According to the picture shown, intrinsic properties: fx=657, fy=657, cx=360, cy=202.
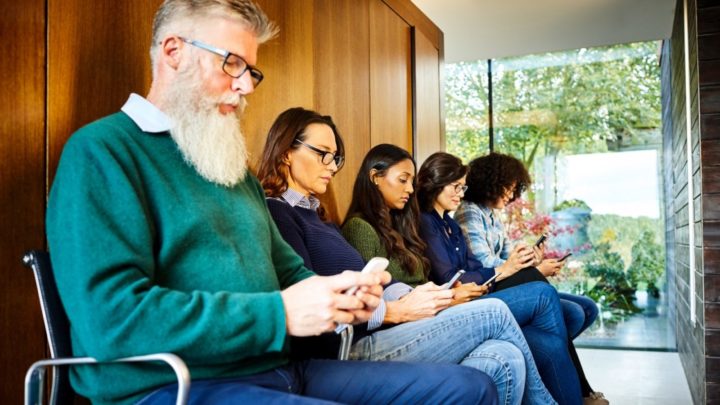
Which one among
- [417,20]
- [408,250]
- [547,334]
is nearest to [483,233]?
[408,250]

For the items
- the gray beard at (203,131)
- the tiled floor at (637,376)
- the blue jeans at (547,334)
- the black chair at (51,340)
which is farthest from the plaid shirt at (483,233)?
the black chair at (51,340)

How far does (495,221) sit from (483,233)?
0.28 meters

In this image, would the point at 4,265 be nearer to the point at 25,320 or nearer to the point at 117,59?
the point at 25,320

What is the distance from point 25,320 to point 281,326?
73 cm

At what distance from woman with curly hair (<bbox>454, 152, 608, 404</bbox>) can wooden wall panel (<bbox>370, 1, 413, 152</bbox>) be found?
19.7 inches

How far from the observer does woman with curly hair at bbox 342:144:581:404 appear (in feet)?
8.30

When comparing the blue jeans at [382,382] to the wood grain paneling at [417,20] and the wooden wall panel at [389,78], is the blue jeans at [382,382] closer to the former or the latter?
the wooden wall panel at [389,78]

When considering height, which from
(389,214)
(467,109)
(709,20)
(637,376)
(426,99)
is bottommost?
(637,376)

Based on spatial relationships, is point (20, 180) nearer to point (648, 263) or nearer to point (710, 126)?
point (710, 126)

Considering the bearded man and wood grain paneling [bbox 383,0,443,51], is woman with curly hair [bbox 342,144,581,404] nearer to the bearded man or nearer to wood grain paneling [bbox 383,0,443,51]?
the bearded man

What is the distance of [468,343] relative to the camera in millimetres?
2047

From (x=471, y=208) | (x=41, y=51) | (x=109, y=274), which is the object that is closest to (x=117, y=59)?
(x=41, y=51)

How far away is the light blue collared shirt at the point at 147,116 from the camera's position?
1366 millimetres

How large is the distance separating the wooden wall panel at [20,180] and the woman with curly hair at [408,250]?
1.25m
